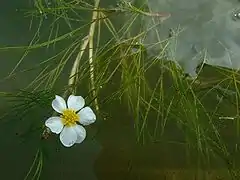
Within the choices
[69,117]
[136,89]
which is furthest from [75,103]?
[136,89]

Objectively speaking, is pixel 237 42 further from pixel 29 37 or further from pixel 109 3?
pixel 29 37

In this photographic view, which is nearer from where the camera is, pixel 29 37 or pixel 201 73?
pixel 201 73

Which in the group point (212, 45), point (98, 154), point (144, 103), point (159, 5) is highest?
point (159, 5)

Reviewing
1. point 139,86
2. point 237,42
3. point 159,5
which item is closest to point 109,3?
point 159,5

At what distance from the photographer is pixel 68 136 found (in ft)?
3.61

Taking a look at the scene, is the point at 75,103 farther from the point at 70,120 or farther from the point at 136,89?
the point at 136,89

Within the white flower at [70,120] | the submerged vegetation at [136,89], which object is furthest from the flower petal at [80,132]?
the submerged vegetation at [136,89]

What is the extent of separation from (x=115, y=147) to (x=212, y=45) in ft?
1.27

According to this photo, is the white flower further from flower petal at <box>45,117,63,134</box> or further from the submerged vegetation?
the submerged vegetation

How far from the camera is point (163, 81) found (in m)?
1.34

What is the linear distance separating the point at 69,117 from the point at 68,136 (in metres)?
0.04

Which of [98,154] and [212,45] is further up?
[212,45]

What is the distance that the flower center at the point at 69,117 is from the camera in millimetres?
Answer: 1114

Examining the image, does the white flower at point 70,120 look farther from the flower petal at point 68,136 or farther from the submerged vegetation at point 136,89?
the submerged vegetation at point 136,89
